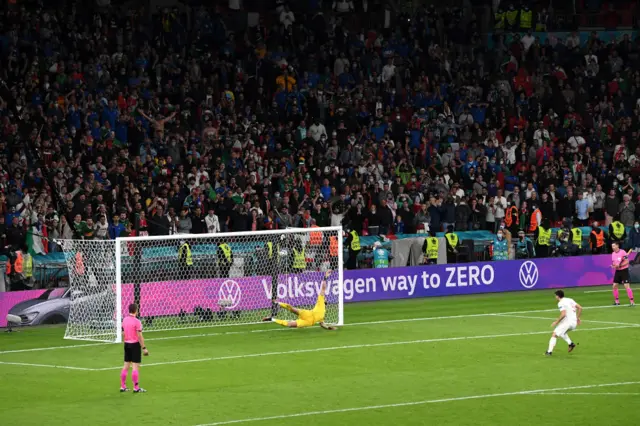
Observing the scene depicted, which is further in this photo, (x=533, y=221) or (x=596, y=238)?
(x=596, y=238)

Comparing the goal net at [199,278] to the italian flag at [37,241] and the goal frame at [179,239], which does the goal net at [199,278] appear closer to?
the goal frame at [179,239]

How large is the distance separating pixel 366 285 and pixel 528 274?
20.5 feet

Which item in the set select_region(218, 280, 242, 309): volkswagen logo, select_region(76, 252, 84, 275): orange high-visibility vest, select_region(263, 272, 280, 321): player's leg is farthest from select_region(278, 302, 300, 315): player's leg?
select_region(76, 252, 84, 275): orange high-visibility vest

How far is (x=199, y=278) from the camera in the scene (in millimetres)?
32531

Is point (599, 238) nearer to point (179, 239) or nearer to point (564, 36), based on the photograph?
point (564, 36)

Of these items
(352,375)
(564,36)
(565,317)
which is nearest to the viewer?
(352,375)

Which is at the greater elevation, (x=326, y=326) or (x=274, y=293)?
(x=274, y=293)

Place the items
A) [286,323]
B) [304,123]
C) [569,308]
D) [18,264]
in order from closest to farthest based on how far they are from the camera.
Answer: [569,308]
[286,323]
[18,264]
[304,123]

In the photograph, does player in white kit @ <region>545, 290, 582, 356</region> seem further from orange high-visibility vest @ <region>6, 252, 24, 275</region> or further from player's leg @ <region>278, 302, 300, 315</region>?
orange high-visibility vest @ <region>6, 252, 24, 275</region>

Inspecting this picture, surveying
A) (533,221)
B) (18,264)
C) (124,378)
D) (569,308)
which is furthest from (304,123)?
(124,378)

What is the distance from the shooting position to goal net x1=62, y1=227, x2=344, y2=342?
30.3 meters

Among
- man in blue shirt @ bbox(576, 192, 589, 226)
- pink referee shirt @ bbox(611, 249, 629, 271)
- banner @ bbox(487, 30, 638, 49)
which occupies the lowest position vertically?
pink referee shirt @ bbox(611, 249, 629, 271)

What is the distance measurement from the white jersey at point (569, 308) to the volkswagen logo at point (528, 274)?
44.8 feet

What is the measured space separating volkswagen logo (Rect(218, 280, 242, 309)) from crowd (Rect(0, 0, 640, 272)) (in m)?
3.31
